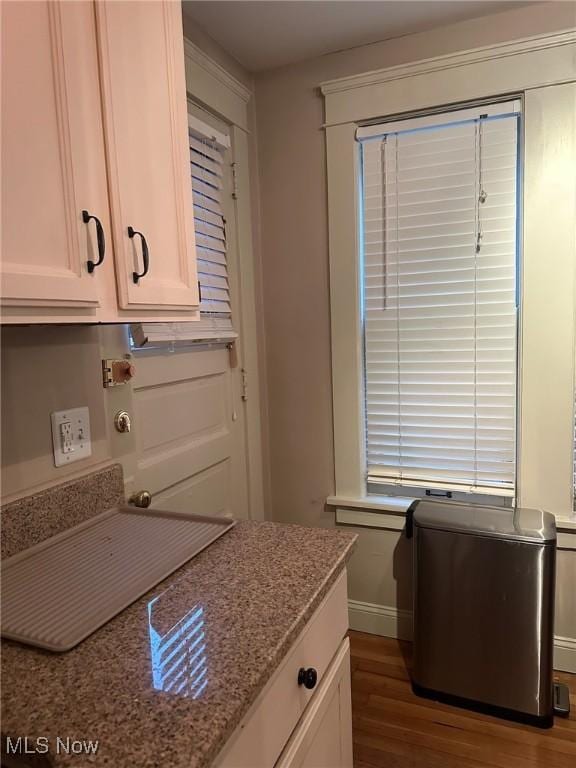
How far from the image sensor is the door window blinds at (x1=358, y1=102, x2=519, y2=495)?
78.2 inches

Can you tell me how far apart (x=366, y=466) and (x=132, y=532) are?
4.25 feet

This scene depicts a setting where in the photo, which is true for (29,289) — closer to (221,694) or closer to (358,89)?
(221,694)

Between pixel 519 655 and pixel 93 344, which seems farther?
pixel 519 655

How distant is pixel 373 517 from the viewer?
2258 mm

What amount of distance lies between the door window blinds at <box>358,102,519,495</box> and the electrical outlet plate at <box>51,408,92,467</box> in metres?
1.28

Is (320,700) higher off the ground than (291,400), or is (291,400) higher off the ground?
(291,400)

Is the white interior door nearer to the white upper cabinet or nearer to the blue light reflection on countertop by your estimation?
the white upper cabinet

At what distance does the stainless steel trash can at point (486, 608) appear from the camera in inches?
69.7

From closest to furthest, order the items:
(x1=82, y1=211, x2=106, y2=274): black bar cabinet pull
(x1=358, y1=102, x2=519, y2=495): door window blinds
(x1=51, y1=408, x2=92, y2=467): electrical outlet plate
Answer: (x1=82, y1=211, x2=106, y2=274): black bar cabinet pull
(x1=51, y1=408, x2=92, y2=467): electrical outlet plate
(x1=358, y1=102, x2=519, y2=495): door window blinds

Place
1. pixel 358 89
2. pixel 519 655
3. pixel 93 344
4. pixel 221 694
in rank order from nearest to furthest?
1. pixel 221 694
2. pixel 93 344
3. pixel 519 655
4. pixel 358 89

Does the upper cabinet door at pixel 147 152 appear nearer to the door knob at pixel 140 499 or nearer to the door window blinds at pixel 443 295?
the door knob at pixel 140 499

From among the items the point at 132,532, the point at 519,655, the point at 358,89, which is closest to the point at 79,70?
the point at 132,532

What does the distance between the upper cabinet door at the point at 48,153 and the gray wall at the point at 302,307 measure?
1.38 meters

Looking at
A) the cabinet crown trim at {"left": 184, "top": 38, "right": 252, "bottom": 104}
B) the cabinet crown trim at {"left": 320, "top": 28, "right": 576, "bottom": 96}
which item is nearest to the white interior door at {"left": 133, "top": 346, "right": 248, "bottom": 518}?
the cabinet crown trim at {"left": 184, "top": 38, "right": 252, "bottom": 104}
